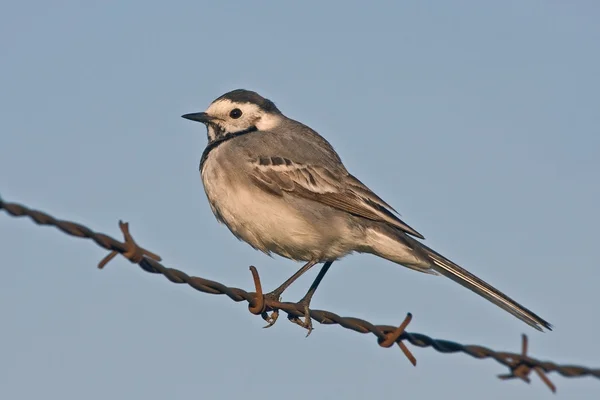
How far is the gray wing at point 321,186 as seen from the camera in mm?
10773

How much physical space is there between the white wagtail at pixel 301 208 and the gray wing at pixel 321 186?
0.04 ft

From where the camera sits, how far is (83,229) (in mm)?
5566

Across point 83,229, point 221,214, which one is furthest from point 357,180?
point 83,229

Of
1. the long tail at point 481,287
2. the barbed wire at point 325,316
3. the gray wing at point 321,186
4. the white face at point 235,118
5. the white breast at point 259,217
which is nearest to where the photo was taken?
the barbed wire at point 325,316

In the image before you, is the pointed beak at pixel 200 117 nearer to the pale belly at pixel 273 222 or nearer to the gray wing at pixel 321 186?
the gray wing at pixel 321 186

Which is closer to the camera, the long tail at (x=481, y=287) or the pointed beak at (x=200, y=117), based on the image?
the long tail at (x=481, y=287)

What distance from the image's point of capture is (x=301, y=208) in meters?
10.8

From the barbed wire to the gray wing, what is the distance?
3.09m

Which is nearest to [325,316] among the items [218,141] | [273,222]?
[273,222]

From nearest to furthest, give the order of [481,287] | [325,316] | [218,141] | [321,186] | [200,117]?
[325,316], [481,287], [321,186], [218,141], [200,117]

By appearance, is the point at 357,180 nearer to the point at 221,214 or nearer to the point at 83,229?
the point at 221,214

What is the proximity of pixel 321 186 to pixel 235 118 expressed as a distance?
79.7 inches

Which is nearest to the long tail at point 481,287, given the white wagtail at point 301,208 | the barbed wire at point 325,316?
the white wagtail at point 301,208

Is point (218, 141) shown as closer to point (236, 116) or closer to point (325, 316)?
point (236, 116)
